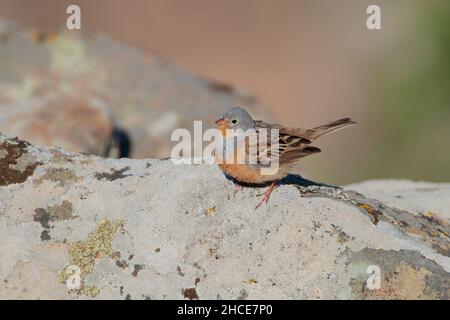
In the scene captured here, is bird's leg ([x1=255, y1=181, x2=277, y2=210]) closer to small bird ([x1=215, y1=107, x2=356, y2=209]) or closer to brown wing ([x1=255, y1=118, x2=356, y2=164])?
small bird ([x1=215, y1=107, x2=356, y2=209])

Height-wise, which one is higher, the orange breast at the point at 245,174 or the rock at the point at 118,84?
the rock at the point at 118,84


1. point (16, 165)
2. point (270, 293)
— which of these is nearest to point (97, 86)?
point (16, 165)

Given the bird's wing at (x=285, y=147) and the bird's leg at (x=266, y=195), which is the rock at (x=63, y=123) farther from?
the bird's leg at (x=266, y=195)

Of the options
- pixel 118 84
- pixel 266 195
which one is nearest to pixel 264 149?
pixel 266 195

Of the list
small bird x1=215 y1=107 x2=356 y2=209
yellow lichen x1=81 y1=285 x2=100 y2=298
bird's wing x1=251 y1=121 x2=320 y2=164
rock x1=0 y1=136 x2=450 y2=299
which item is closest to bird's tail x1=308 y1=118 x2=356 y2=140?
small bird x1=215 y1=107 x2=356 y2=209

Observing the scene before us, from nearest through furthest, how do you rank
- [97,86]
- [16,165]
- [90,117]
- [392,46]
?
1. [16,165]
2. [90,117]
3. [97,86]
4. [392,46]

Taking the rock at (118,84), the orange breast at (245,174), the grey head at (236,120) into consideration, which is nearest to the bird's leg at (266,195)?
the orange breast at (245,174)
